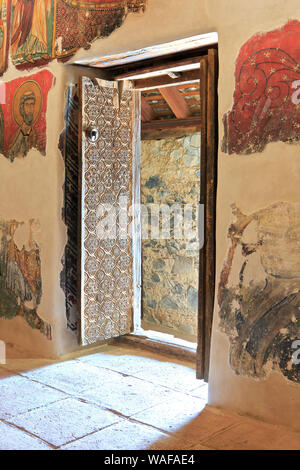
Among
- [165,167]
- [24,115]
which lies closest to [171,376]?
[24,115]

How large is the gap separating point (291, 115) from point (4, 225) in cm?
261

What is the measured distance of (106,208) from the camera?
3.95 metres

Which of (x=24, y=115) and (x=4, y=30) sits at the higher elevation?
(x=4, y=30)

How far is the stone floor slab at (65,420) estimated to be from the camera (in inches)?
101

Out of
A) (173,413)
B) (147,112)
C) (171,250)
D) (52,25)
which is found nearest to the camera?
(173,413)

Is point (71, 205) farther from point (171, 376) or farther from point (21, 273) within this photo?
point (171, 376)

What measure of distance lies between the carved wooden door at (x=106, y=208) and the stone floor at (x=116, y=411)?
381 millimetres

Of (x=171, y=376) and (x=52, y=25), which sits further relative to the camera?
(x=52, y=25)


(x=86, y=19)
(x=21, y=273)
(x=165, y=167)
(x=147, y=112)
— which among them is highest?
(x=86, y=19)

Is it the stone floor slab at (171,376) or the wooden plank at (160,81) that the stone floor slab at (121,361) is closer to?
the stone floor slab at (171,376)

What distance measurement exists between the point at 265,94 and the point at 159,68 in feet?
3.62

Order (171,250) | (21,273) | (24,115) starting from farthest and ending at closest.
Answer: (171,250)
(21,273)
(24,115)

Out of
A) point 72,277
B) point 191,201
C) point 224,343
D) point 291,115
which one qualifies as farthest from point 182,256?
point 291,115

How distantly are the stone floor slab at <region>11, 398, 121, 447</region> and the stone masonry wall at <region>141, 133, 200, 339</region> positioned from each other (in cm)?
326
